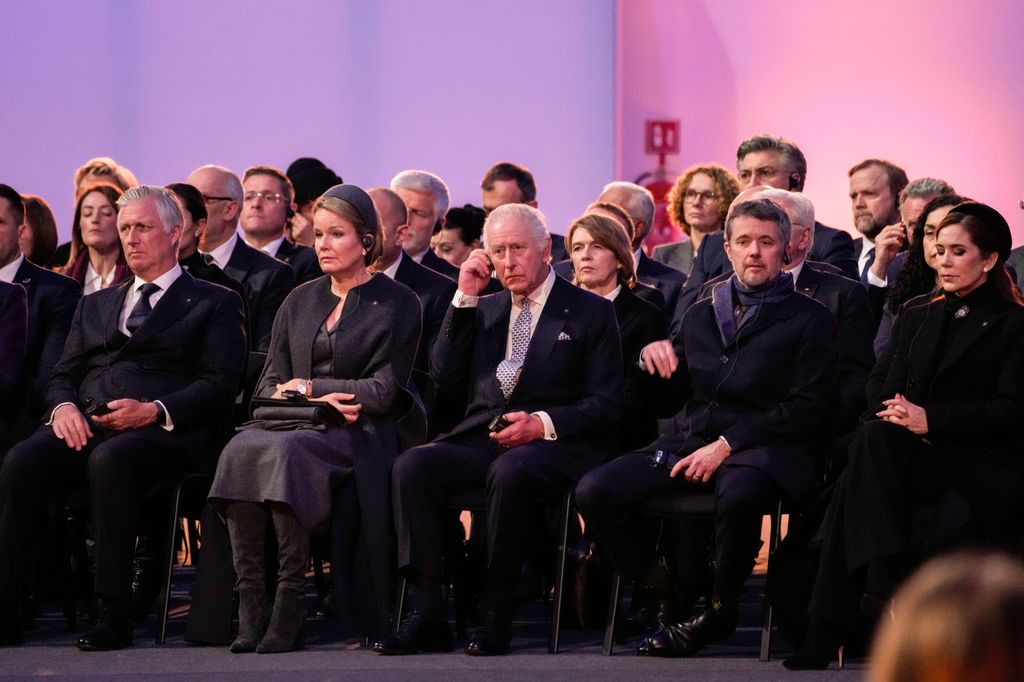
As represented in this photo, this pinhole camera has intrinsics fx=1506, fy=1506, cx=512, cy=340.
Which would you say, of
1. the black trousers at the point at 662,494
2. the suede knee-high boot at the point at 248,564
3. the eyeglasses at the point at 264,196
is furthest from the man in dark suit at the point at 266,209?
the black trousers at the point at 662,494

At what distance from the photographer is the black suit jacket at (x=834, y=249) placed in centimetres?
550

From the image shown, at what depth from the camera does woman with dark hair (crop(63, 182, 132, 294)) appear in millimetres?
5473

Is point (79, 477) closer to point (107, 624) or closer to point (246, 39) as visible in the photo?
point (107, 624)

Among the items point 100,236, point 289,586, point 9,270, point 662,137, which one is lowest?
point 289,586

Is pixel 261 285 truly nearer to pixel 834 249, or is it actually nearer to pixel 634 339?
pixel 634 339

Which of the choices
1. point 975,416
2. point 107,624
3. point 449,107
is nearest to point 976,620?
point 975,416

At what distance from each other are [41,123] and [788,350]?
5011mm

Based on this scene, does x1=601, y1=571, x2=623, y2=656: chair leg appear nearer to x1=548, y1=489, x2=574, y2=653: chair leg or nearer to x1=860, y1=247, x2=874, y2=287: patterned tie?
x1=548, y1=489, x2=574, y2=653: chair leg

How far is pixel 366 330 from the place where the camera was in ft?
14.9

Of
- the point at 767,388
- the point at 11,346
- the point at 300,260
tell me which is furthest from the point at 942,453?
the point at 11,346

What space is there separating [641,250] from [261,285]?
1.53 metres

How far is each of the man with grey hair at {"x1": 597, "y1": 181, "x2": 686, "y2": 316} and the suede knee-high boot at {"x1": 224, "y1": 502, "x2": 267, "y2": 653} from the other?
1.78 m

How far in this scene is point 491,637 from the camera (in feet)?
13.9

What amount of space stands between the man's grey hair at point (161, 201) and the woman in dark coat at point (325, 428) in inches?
19.7
